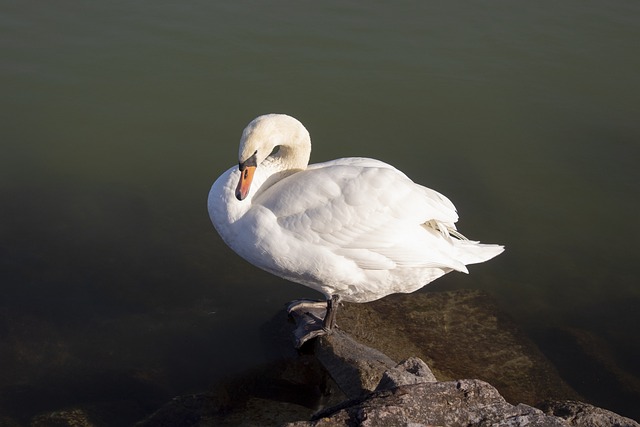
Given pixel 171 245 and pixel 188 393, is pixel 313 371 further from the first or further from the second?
pixel 171 245

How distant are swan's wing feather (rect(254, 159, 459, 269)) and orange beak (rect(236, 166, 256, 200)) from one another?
6.2 inches

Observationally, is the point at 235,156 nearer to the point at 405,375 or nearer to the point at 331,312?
the point at 331,312

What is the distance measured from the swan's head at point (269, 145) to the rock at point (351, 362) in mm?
1091

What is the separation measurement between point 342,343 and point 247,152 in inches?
52.9

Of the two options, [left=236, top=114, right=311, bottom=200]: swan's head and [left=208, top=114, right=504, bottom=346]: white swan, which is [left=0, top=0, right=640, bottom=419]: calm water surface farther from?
[left=236, top=114, right=311, bottom=200]: swan's head

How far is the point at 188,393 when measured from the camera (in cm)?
513

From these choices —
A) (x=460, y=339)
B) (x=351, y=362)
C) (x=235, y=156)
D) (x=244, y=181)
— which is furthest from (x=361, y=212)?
(x=235, y=156)

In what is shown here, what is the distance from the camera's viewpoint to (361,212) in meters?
5.03

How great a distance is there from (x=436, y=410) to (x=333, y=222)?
1944 mm

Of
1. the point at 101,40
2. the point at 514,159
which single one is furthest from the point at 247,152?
the point at 101,40

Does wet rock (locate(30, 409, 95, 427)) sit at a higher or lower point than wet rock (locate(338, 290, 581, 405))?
lower

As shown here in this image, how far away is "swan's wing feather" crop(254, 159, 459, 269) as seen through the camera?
16.4 ft

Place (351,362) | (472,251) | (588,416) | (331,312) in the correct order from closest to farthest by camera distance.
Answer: (588,416) < (351,362) < (331,312) < (472,251)

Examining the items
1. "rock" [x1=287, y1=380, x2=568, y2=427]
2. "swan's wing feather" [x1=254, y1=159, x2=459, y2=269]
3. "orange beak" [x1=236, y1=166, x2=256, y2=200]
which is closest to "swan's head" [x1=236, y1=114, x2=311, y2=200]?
"orange beak" [x1=236, y1=166, x2=256, y2=200]
